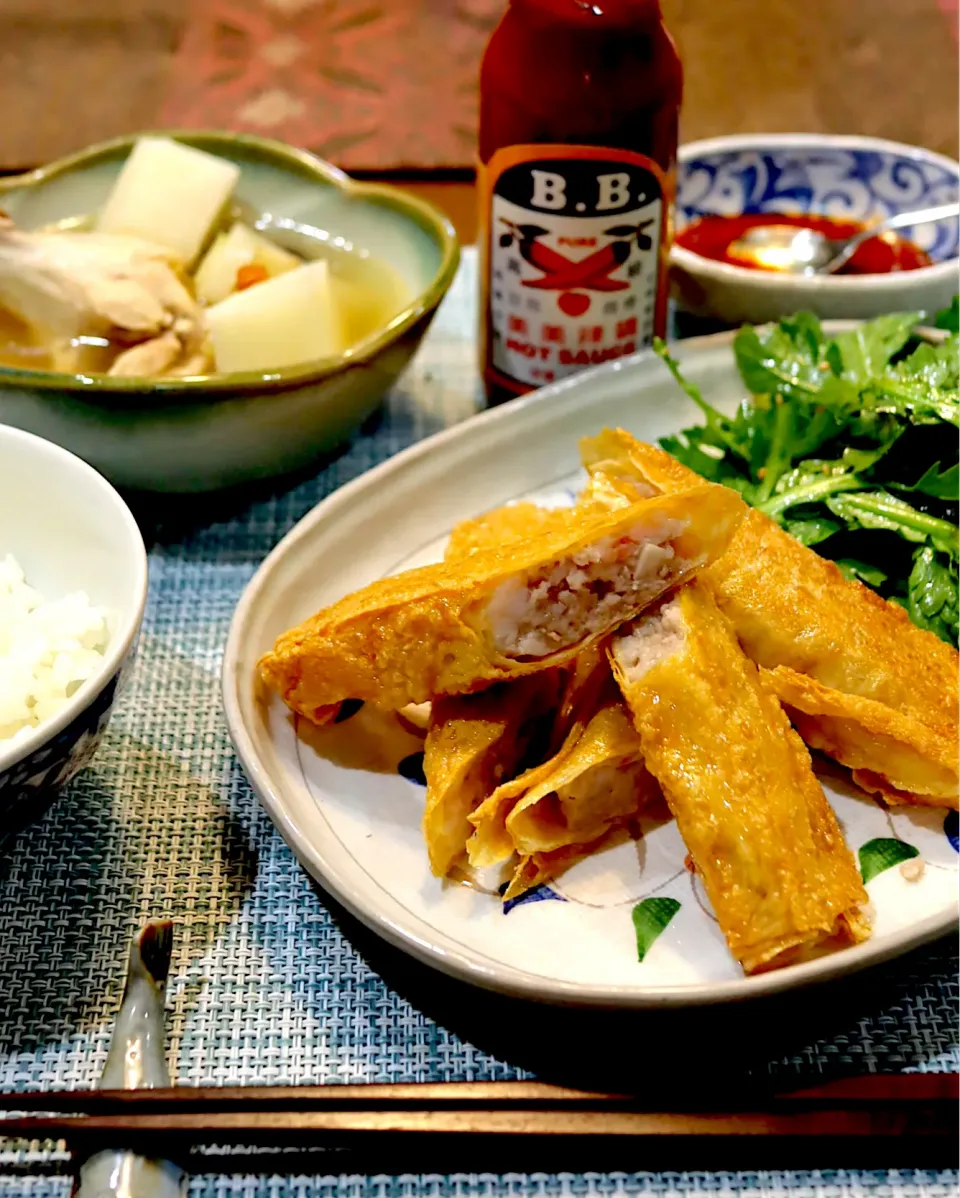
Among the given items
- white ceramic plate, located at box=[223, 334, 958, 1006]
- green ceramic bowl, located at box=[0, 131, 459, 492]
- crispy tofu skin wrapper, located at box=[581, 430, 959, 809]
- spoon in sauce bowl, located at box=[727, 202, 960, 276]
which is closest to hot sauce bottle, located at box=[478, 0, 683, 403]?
green ceramic bowl, located at box=[0, 131, 459, 492]

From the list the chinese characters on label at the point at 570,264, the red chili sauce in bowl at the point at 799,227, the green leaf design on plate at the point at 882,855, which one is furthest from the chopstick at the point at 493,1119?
the red chili sauce in bowl at the point at 799,227

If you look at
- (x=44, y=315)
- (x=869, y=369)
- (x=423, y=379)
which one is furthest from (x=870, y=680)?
(x=44, y=315)

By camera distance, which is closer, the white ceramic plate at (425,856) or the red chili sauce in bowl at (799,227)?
the white ceramic plate at (425,856)

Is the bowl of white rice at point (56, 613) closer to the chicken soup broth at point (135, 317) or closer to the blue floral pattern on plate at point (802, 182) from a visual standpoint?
the chicken soup broth at point (135, 317)

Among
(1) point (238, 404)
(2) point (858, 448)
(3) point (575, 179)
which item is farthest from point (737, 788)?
(3) point (575, 179)

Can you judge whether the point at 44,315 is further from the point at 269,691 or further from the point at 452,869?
the point at 452,869

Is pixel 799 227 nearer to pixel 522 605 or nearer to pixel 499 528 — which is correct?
pixel 499 528
